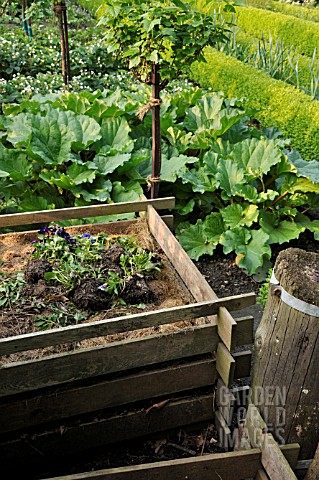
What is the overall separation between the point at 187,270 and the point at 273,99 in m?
4.16

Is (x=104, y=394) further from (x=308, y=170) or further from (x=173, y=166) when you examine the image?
(x=308, y=170)

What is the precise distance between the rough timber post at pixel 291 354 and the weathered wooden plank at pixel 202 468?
16 cm

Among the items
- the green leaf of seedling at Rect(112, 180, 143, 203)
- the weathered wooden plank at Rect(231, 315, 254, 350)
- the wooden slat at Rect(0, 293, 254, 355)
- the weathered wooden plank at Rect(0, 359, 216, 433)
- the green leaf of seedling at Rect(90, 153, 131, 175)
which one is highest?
the wooden slat at Rect(0, 293, 254, 355)

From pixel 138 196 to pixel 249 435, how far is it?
7.70 feet

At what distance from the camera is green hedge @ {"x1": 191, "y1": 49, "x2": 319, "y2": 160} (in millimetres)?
5781

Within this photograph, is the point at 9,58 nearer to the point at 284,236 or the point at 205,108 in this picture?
the point at 205,108

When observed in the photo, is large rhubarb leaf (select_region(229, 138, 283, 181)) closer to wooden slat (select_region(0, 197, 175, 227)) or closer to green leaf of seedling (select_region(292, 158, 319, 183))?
green leaf of seedling (select_region(292, 158, 319, 183))

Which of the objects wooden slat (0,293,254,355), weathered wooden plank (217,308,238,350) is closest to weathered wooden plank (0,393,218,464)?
weathered wooden plank (217,308,238,350)

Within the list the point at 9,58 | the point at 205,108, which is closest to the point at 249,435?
the point at 205,108

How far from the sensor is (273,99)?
6492 mm

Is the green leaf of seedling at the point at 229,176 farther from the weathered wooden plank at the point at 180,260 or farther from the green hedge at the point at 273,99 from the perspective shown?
the green hedge at the point at 273,99

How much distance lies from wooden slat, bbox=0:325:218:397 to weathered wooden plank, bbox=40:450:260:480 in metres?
0.49

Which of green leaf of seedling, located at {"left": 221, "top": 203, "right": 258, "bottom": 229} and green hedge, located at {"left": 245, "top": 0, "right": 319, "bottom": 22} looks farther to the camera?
green hedge, located at {"left": 245, "top": 0, "right": 319, "bottom": 22}

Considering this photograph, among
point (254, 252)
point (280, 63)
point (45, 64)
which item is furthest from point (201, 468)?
point (45, 64)
